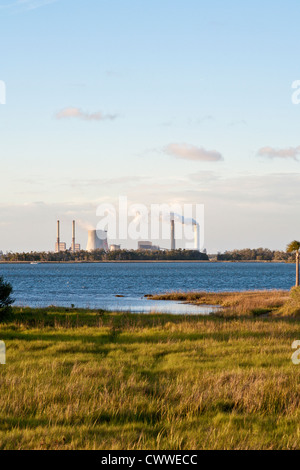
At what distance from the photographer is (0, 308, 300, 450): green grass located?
11.1 metres

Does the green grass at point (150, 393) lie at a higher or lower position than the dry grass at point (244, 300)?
higher

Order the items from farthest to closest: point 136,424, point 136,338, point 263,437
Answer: point 136,338 → point 136,424 → point 263,437

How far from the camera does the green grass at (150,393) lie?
11.1 metres

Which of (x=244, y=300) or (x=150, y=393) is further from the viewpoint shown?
(x=244, y=300)

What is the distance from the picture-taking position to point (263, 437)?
11.2 metres

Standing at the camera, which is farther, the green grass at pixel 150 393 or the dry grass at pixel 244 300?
the dry grass at pixel 244 300

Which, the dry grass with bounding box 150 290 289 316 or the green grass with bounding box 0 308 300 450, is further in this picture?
the dry grass with bounding box 150 290 289 316

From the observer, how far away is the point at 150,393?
49.0 ft

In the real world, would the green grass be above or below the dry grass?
above

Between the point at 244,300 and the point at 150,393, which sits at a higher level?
the point at 150,393
